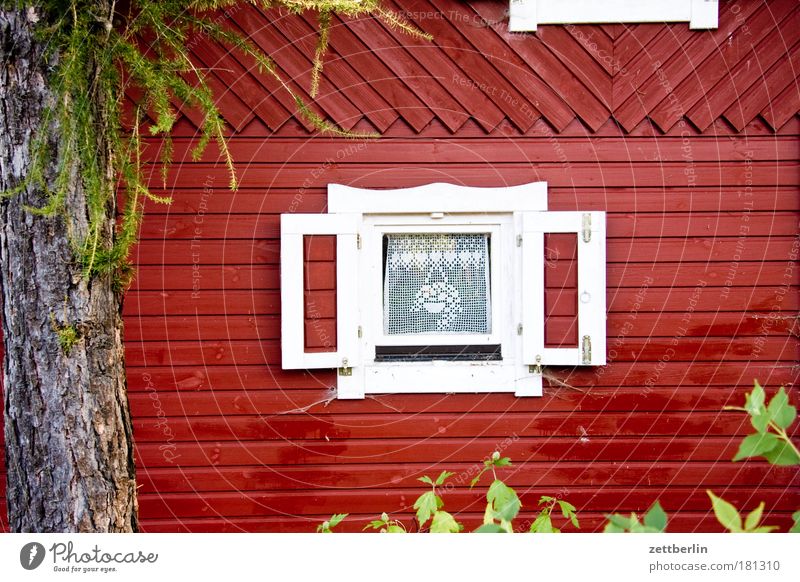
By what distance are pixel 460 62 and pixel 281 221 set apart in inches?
48.7

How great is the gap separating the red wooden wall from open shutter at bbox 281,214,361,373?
133 mm

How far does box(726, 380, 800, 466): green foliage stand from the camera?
1199 mm

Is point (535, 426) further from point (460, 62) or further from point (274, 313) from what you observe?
point (460, 62)

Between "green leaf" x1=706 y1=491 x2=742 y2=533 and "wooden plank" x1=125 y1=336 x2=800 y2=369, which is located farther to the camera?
"wooden plank" x1=125 y1=336 x2=800 y2=369

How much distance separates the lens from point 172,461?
3756 mm

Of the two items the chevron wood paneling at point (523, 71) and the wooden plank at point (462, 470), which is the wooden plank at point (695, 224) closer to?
the chevron wood paneling at point (523, 71)

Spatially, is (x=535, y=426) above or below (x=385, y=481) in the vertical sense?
above

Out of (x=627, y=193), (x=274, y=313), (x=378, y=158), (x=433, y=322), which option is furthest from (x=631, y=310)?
(x=274, y=313)

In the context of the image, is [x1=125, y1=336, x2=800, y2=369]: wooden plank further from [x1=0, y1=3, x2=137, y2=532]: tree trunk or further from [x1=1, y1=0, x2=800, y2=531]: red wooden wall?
[x1=0, y1=3, x2=137, y2=532]: tree trunk

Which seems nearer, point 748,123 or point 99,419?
point 99,419
